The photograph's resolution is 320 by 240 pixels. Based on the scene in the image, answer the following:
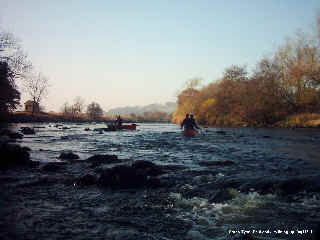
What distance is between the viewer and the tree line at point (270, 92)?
51875 millimetres

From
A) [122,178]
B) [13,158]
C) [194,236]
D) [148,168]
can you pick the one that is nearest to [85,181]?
[122,178]

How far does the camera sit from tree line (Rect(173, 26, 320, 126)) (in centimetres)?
5188

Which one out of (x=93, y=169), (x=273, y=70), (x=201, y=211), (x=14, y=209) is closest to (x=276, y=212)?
(x=201, y=211)

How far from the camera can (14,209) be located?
5848 mm

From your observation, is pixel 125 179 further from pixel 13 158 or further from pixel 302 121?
pixel 302 121

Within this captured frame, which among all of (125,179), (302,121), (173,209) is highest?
(302,121)

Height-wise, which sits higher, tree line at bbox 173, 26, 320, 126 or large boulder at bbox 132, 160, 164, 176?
tree line at bbox 173, 26, 320, 126

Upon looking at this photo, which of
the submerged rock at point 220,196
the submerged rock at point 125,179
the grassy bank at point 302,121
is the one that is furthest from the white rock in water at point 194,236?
the grassy bank at point 302,121

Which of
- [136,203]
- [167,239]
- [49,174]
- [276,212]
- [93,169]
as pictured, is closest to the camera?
[167,239]

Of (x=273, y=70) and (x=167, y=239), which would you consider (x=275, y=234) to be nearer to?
(x=167, y=239)

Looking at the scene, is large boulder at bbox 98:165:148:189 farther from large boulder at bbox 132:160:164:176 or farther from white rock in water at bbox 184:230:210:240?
white rock in water at bbox 184:230:210:240

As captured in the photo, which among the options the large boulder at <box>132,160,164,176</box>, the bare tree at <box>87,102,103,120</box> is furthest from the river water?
the bare tree at <box>87,102,103,120</box>

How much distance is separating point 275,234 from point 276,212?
128 centimetres

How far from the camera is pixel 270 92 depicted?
193 ft
